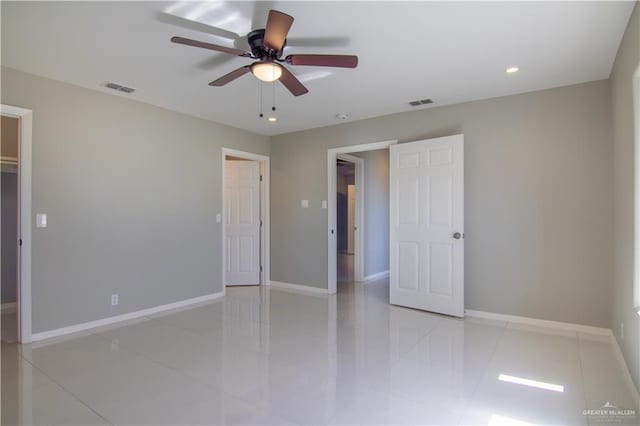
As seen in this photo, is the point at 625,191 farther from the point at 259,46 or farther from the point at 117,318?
the point at 117,318

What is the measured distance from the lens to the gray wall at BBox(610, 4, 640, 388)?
7.57ft

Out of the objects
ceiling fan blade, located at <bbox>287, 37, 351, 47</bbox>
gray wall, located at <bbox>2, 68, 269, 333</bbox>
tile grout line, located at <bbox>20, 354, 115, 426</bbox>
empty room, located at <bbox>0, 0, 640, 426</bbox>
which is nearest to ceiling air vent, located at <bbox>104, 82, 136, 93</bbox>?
empty room, located at <bbox>0, 0, 640, 426</bbox>

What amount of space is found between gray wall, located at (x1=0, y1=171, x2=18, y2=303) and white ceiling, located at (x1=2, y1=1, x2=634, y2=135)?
1866 mm


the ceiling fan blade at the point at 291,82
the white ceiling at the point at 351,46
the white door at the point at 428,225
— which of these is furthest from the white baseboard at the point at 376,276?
the ceiling fan blade at the point at 291,82

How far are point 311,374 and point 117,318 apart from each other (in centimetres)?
257

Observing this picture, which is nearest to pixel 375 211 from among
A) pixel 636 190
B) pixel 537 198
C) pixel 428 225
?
pixel 428 225

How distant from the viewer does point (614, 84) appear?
121 inches

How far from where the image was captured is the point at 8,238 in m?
4.27

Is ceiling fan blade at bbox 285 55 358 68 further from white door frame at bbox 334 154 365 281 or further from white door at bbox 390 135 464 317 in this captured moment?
white door frame at bbox 334 154 365 281

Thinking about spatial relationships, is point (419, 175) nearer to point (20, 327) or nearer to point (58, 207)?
point (58, 207)

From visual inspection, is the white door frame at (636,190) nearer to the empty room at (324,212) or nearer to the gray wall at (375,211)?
the empty room at (324,212)

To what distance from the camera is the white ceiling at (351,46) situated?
2268 millimetres

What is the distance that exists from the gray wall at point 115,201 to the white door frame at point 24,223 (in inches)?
2.1

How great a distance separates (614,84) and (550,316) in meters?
2.33
